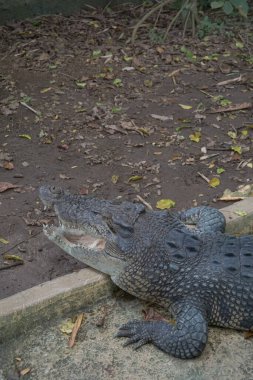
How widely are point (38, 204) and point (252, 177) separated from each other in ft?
6.12

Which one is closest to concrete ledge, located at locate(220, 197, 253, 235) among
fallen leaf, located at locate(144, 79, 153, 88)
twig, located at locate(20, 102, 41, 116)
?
twig, located at locate(20, 102, 41, 116)

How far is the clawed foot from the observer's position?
3441 mm

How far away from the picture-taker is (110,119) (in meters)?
5.93

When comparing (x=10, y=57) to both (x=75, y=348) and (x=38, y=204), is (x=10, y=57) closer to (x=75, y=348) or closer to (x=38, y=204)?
(x=38, y=204)

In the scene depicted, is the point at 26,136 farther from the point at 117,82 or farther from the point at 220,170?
the point at 220,170

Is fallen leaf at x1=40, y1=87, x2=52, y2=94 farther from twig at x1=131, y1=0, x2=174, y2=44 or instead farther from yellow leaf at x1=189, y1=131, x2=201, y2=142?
yellow leaf at x1=189, y1=131, x2=201, y2=142

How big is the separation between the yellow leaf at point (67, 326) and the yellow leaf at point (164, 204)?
1442 mm

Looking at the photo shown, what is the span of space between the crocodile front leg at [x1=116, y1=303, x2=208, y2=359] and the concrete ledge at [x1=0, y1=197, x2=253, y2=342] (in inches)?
12.3

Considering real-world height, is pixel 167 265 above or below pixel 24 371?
above

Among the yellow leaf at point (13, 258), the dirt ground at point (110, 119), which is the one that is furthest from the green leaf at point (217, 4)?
the yellow leaf at point (13, 258)

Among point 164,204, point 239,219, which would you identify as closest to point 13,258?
point 164,204

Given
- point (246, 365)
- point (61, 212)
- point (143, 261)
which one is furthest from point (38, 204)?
point (246, 365)

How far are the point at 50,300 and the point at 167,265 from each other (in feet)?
2.40

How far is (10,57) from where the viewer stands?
6969mm
